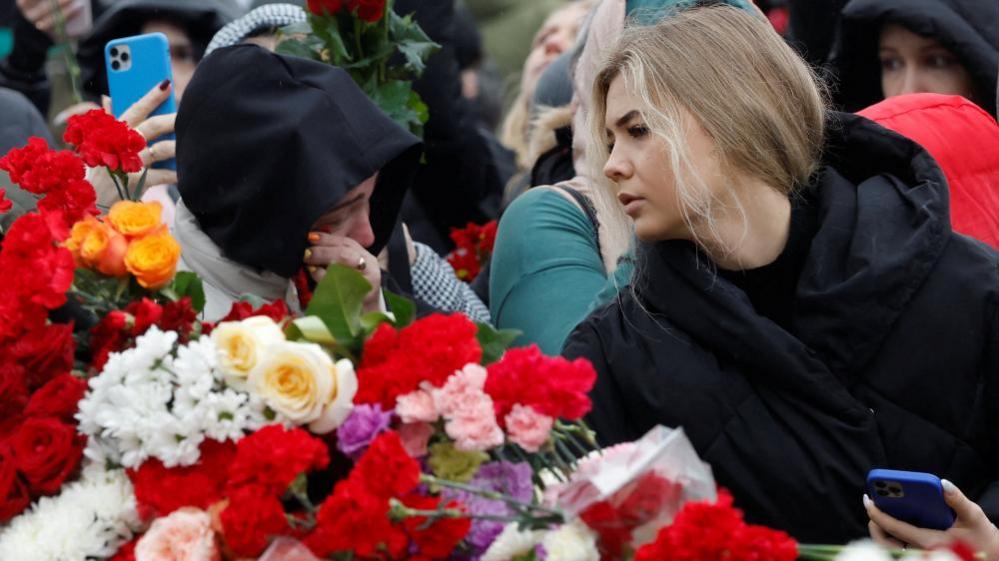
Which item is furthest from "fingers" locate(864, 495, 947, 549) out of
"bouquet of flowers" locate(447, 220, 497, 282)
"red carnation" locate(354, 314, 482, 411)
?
"bouquet of flowers" locate(447, 220, 497, 282)

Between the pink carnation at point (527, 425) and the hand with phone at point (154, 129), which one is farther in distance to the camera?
the hand with phone at point (154, 129)

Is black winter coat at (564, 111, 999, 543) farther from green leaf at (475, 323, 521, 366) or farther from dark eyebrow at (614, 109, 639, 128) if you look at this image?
green leaf at (475, 323, 521, 366)

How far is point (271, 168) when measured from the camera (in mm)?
2525

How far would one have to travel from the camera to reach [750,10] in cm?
289

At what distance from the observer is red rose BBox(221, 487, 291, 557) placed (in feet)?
5.52

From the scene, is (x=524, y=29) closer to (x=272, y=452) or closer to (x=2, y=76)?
(x=2, y=76)

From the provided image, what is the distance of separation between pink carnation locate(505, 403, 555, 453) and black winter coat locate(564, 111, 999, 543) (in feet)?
2.43

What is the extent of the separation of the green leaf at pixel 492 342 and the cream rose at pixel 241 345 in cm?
28

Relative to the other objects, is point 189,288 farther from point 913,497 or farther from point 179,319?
point 913,497

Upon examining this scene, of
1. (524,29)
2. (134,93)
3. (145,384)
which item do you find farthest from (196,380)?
(524,29)

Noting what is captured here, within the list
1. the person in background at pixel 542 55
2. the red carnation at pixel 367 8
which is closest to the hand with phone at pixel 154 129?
the red carnation at pixel 367 8

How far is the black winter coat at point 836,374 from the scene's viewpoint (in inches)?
96.6

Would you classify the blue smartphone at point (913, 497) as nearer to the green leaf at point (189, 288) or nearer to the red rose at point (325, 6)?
the green leaf at point (189, 288)

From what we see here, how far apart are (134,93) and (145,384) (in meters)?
1.82
